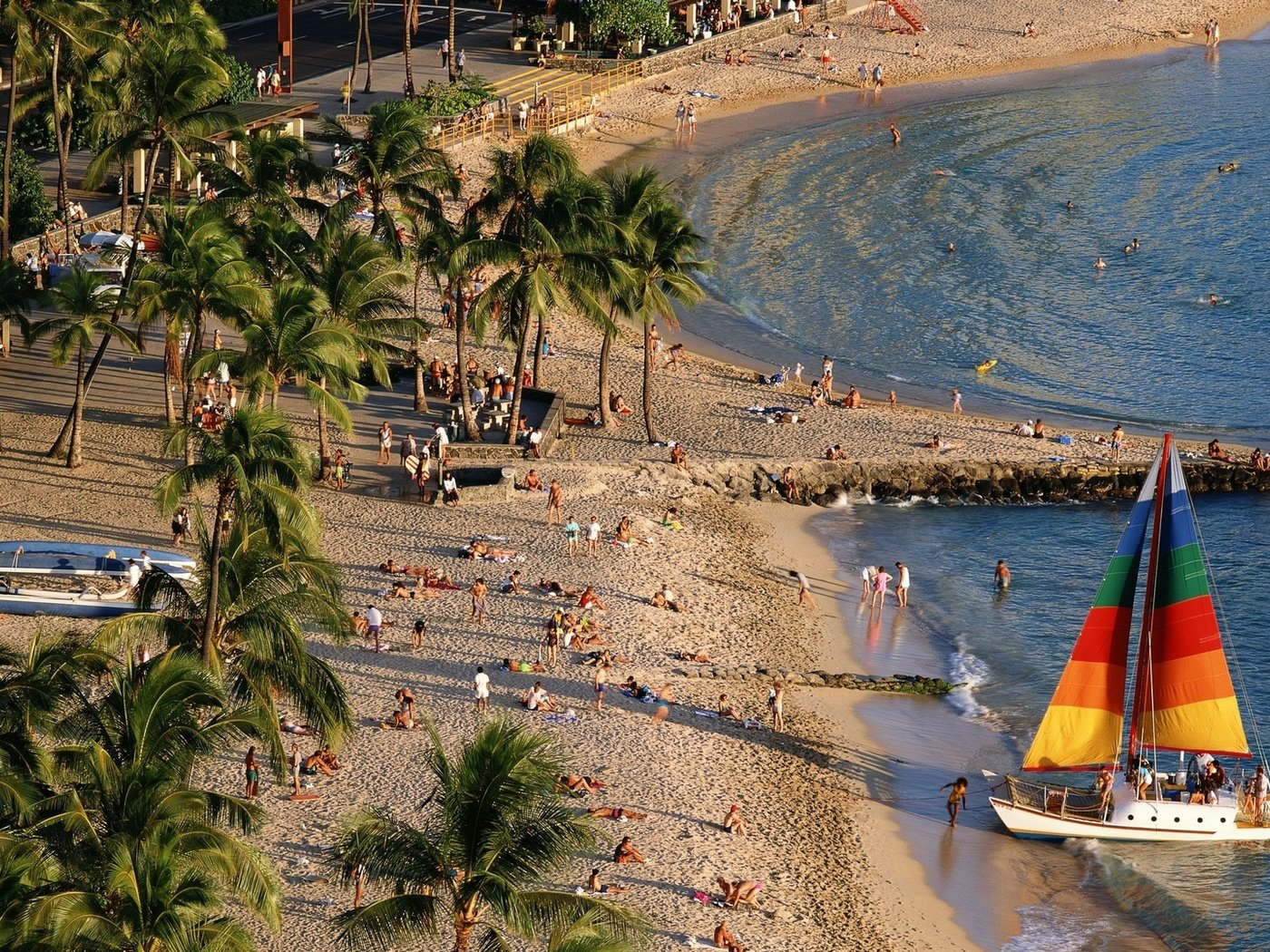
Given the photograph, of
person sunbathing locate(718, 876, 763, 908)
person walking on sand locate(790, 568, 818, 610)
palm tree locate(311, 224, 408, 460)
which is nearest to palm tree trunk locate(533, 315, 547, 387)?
palm tree locate(311, 224, 408, 460)

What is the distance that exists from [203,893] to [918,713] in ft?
76.6

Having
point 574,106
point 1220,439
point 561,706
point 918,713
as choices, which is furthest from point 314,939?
point 574,106

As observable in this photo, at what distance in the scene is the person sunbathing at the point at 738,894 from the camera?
1296 inches

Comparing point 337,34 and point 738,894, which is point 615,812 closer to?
point 738,894

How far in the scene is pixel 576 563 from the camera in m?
46.5

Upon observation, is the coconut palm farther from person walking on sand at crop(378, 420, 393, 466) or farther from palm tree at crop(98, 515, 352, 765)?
palm tree at crop(98, 515, 352, 765)

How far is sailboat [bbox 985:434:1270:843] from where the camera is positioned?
3716 cm

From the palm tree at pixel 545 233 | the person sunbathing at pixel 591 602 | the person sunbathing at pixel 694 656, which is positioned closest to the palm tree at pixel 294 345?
Result: the palm tree at pixel 545 233

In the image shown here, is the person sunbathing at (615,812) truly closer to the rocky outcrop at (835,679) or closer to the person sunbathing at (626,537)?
the rocky outcrop at (835,679)

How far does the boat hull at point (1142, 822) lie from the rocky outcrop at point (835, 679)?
6346 millimetres

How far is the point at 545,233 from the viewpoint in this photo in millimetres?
47938

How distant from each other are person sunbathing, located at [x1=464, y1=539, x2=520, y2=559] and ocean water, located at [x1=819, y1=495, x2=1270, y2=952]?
9.02 meters

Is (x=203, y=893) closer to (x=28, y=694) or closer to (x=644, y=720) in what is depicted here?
(x=28, y=694)

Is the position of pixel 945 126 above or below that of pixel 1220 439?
above
